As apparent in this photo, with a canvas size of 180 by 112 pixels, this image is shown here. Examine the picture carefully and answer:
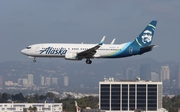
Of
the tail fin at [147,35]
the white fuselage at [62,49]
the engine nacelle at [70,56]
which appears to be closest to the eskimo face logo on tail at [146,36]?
the tail fin at [147,35]

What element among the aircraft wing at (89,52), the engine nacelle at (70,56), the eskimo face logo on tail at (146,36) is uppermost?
the eskimo face logo on tail at (146,36)

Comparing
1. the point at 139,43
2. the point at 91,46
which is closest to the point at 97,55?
the point at 91,46

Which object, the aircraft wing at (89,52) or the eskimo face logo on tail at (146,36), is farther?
the eskimo face logo on tail at (146,36)

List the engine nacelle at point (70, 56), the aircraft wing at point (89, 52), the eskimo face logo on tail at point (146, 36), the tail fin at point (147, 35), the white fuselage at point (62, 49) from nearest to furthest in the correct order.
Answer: the aircraft wing at point (89, 52)
the engine nacelle at point (70, 56)
the white fuselage at point (62, 49)
the tail fin at point (147, 35)
the eskimo face logo on tail at point (146, 36)

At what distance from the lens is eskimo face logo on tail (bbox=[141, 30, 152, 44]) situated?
124000 mm

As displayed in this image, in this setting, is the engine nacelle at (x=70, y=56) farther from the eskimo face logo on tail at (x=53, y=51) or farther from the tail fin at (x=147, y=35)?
the tail fin at (x=147, y=35)

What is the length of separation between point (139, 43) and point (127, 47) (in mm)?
4103

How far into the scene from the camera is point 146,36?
4938 inches

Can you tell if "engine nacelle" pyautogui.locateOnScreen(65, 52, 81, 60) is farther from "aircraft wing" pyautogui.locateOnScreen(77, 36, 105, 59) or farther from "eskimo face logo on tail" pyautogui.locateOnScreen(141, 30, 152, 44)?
"eskimo face logo on tail" pyautogui.locateOnScreen(141, 30, 152, 44)

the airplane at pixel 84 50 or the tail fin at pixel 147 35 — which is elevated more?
the tail fin at pixel 147 35

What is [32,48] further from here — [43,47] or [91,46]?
[91,46]

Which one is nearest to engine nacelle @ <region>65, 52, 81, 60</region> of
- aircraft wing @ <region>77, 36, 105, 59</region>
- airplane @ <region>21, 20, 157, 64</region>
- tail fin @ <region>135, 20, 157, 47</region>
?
airplane @ <region>21, 20, 157, 64</region>

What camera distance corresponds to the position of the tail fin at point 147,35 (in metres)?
123

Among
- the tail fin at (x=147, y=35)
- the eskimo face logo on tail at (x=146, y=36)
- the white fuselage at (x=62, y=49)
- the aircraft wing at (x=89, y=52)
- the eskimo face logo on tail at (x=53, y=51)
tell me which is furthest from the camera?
the eskimo face logo on tail at (x=146, y=36)
